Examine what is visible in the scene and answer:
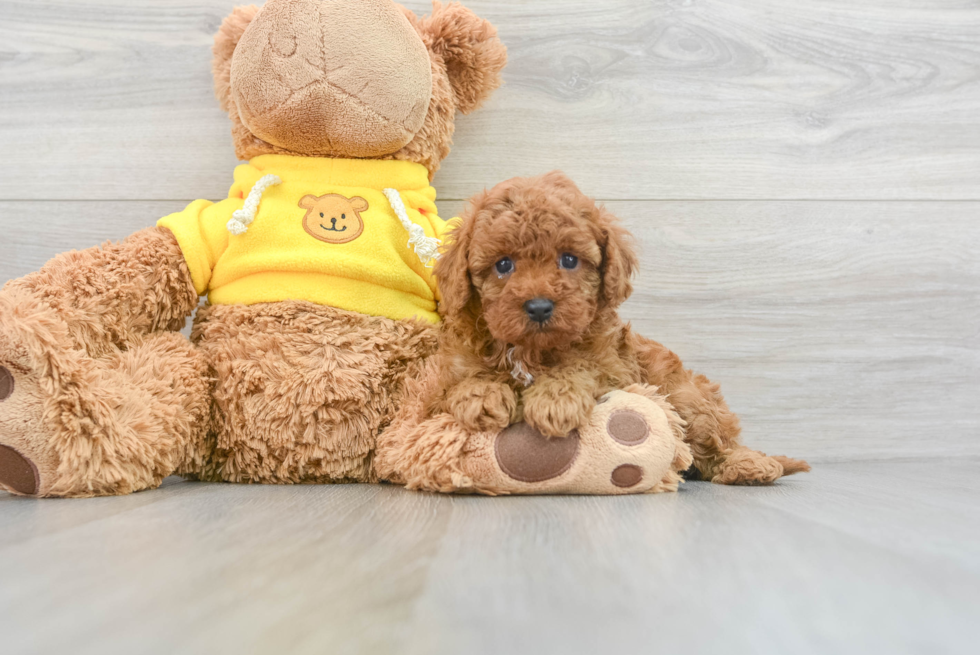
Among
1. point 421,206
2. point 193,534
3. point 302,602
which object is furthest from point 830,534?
point 421,206

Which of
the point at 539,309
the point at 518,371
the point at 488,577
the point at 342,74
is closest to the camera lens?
the point at 488,577

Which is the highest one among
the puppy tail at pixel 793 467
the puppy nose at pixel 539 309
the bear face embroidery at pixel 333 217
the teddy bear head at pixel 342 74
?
the teddy bear head at pixel 342 74

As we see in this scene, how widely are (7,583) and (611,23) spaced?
1.38 m

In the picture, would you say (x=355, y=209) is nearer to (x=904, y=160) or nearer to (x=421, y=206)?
(x=421, y=206)

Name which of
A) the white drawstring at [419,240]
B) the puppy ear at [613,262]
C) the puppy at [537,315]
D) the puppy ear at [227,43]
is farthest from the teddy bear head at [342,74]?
the puppy ear at [613,262]

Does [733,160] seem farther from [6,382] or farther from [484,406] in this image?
[6,382]

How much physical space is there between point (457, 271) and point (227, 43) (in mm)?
653

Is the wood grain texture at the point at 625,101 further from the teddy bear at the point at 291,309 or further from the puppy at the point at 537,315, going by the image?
the puppy at the point at 537,315

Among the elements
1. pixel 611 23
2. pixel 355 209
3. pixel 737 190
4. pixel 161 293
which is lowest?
pixel 161 293

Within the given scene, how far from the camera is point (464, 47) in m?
1.23

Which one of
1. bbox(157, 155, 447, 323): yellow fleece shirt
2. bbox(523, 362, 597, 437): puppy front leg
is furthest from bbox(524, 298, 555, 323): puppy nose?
bbox(157, 155, 447, 323): yellow fleece shirt

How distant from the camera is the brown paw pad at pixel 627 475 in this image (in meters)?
0.90

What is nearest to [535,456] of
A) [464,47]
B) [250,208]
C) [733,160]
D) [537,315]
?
[537,315]

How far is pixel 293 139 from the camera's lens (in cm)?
114
